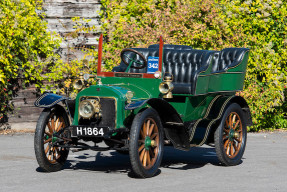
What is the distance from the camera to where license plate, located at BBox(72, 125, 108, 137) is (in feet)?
22.3

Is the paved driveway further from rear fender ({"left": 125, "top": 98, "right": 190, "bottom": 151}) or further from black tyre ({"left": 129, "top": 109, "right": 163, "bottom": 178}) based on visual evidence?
rear fender ({"left": 125, "top": 98, "right": 190, "bottom": 151})

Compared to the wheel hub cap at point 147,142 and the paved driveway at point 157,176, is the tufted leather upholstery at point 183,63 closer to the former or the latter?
the paved driveway at point 157,176

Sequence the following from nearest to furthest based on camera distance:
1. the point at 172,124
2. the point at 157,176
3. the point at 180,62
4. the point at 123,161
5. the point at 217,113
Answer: the point at 157,176 < the point at 172,124 < the point at 217,113 < the point at 123,161 < the point at 180,62

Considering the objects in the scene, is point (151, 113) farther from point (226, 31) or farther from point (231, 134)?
point (226, 31)

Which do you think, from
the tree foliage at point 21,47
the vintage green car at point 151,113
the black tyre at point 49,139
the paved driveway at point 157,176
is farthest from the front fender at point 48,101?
the tree foliage at point 21,47

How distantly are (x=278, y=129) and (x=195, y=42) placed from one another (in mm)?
2696

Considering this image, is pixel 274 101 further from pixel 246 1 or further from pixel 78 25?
pixel 78 25

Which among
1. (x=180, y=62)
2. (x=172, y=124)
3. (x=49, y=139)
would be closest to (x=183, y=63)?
(x=180, y=62)

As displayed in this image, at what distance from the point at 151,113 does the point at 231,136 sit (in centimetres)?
188

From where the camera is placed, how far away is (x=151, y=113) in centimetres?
694

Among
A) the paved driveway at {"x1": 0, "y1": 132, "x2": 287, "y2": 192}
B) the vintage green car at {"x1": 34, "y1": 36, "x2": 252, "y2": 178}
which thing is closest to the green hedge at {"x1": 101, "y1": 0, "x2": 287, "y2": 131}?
the paved driveway at {"x1": 0, "y1": 132, "x2": 287, "y2": 192}

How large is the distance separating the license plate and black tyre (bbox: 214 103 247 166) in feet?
6.22

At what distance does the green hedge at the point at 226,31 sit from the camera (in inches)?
470

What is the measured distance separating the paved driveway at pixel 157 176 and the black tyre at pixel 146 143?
155 millimetres
